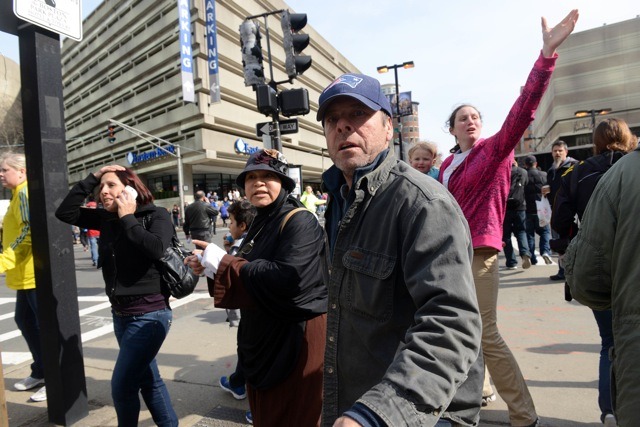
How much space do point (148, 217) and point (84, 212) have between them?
65 centimetres

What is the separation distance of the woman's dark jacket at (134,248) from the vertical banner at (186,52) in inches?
1189

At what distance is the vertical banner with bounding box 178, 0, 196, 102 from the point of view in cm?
3078

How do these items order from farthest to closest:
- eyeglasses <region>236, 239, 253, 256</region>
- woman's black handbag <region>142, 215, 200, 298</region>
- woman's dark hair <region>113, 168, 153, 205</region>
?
woman's dark hair <region>113, 168, 153, 205</region> < woman's black handbag <region>142, 215, 200, 298</region> < eyeglasses <region>236, 239, 253, 256</region>

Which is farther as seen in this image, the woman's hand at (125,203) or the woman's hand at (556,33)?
the woman's hand at (125,203)

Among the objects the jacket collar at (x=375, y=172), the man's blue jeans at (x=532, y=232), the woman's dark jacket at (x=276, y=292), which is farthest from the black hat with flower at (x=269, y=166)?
the man's blue jeans at (x=532, y=232)

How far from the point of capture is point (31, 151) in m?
3.17

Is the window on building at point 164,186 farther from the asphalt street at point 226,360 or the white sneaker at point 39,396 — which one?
the white sneaker at point 39,396

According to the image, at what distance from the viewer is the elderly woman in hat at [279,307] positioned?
2.21 meters

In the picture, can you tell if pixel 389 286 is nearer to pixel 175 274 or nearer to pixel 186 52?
pixel 175 274

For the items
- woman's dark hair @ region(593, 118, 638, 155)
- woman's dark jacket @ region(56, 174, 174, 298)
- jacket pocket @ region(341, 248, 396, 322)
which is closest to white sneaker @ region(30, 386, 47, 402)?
woman's dark jacket @ region(56, 174, 174, 298)

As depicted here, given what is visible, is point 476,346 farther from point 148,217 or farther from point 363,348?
point 148,217

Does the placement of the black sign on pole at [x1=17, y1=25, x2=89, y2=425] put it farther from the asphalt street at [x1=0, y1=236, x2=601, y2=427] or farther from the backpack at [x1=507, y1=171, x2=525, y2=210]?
the backpack at [x1=507, y1=171, x2=525, y2=210]

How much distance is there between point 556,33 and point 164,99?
3844 centimetres

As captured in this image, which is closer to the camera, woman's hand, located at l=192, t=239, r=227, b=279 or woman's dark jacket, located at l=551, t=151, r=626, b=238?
woman's hand, located at l=192, t=239, r=227, b=279
